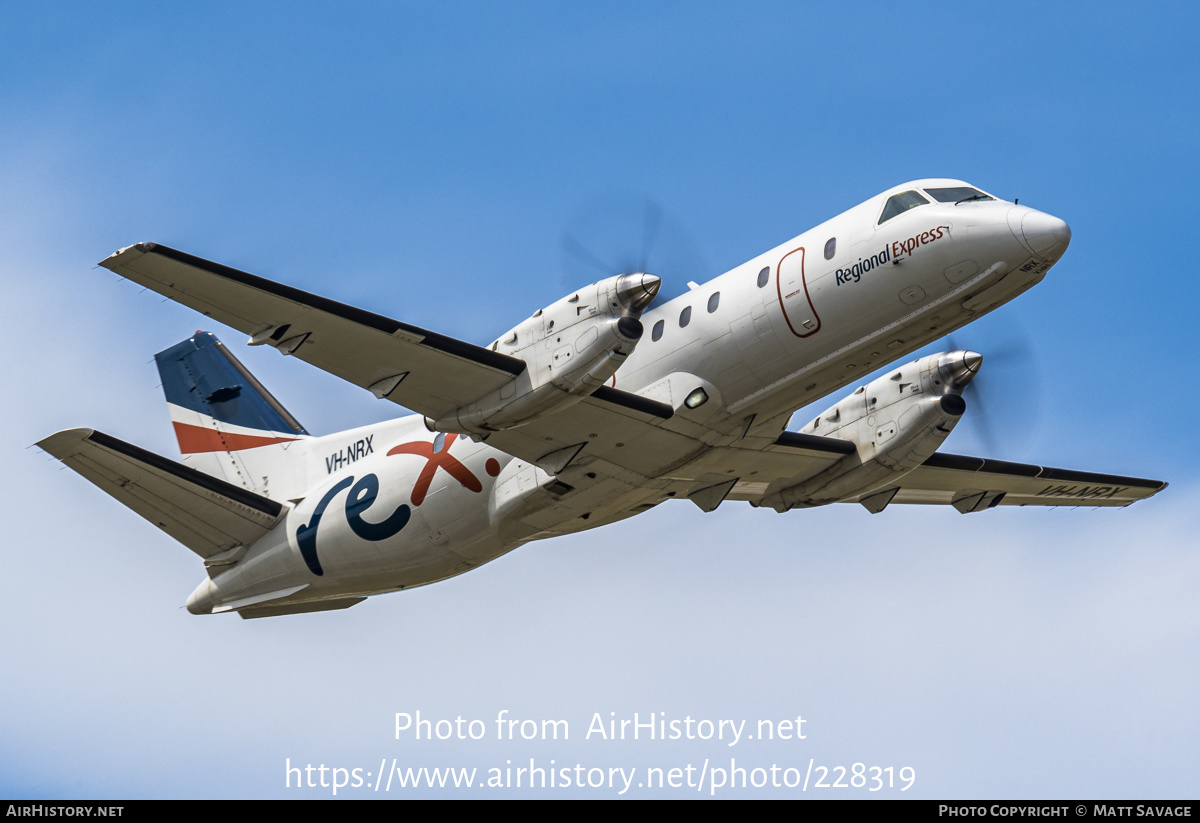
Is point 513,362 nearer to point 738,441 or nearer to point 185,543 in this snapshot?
point 738,441

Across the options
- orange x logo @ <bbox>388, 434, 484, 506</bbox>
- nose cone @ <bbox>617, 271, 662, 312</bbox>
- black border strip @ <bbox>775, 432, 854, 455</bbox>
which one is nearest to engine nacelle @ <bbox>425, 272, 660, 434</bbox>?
nose cone @ <bbox>617, 271, 662, 312</bbox>

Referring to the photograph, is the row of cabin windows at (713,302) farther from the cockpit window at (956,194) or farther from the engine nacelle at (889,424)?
the engine nacelle at (889,424)

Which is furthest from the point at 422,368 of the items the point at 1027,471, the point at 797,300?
the point at 1027,471

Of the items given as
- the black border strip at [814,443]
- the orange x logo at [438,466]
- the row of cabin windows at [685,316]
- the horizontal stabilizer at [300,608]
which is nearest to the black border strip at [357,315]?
the row of cabin windows at [685,316]

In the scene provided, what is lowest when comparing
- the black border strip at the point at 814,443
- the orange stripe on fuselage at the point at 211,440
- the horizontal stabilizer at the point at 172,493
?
the horizontal stabilizer at the point at 172,493

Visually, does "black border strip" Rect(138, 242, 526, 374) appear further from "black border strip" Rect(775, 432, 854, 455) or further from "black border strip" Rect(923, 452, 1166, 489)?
"black border strip" Rect(923, 452, 1166, 489)

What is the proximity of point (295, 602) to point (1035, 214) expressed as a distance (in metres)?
14.0

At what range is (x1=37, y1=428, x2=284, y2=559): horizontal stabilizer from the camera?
19234mm

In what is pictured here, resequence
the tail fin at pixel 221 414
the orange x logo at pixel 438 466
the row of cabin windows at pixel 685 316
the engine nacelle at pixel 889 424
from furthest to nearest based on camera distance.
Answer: the tail fin at pixel 221 414 → the engine nacelle at pixel 889 424 → the orange x logo at pixel 438 466 → the row of cabin windows at pixel 685 316

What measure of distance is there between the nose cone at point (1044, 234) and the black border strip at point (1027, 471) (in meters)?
6.86

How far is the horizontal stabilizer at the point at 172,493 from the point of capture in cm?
1923

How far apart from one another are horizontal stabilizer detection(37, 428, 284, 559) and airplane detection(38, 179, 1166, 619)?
0.04 m

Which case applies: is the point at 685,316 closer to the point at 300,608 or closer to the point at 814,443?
the point at 814,443

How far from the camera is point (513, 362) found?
54.6 feet
